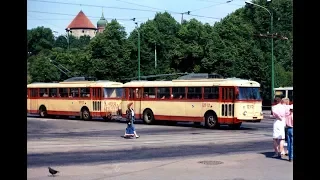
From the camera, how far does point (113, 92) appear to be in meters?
34.2

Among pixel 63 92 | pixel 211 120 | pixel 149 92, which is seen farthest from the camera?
pixel 63 92

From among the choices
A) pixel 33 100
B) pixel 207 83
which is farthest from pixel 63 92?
pixel 207 83

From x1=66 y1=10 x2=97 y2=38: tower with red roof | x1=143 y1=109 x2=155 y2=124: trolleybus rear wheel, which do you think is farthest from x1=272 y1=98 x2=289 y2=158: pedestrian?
x1=66 y1=10 x2=97 y2=38: tower with red roof

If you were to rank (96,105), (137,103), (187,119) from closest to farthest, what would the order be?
(187,119) → (137,103) → (96,105)

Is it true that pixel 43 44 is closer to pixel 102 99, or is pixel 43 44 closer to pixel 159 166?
pixel 102 99

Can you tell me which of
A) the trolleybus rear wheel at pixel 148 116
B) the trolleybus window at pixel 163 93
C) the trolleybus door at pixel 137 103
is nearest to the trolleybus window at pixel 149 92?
the trolleybus window at pixel 163 93

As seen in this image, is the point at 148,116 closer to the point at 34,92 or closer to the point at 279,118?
the point at 34,92

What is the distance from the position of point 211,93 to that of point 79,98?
1233 centimetres

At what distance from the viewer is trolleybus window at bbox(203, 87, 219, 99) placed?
25859mm

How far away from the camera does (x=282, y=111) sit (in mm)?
12398

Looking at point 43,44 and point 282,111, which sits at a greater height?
point 43,44
